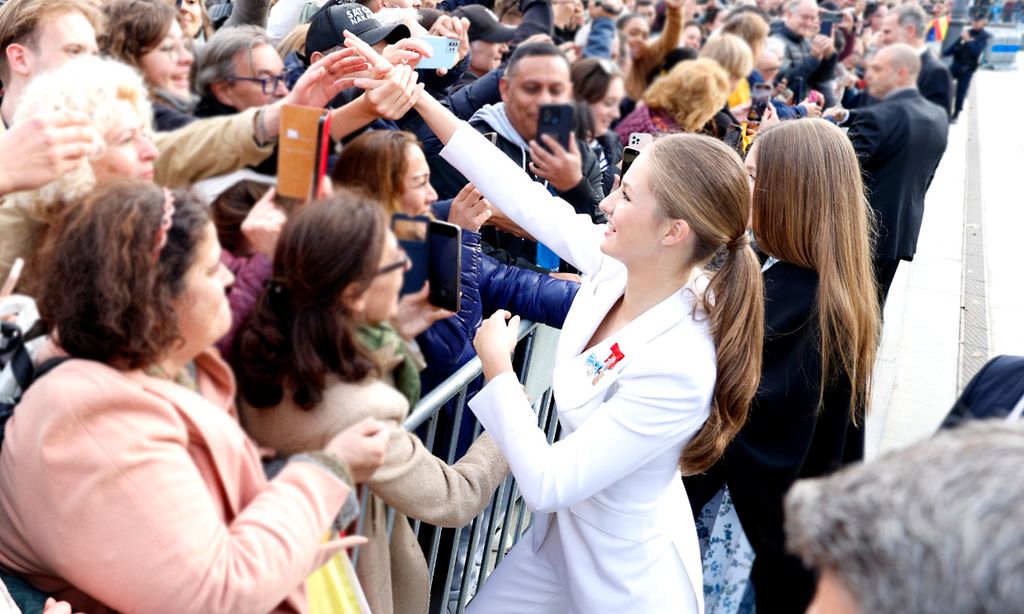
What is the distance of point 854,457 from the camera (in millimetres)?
2982

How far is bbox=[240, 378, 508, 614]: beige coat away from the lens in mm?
1070

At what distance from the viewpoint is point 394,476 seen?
1.55m

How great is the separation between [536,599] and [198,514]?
1.39m

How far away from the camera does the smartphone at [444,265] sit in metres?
1.14

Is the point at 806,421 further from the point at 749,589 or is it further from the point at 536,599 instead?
the point at 536,599

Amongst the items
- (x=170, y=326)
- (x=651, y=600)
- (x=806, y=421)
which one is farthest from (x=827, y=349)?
(x=170, y=326)

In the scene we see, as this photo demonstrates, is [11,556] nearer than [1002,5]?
Yes

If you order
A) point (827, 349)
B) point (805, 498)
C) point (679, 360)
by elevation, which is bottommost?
point (827, 349)

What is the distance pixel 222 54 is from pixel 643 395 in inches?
48.6

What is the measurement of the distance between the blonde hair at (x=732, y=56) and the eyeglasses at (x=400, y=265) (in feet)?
18.0

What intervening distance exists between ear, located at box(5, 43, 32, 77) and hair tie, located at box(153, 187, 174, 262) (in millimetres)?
399

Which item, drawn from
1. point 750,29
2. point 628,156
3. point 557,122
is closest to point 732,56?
point 750,29

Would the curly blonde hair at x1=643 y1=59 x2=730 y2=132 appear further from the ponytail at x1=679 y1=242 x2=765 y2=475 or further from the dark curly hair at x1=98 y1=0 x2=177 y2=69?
the dark curly hair at x1=98 y1=0 x2=177 y2=69

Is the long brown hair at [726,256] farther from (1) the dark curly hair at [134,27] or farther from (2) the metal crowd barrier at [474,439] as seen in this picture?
(1) the dark curly hair at [134,27]
